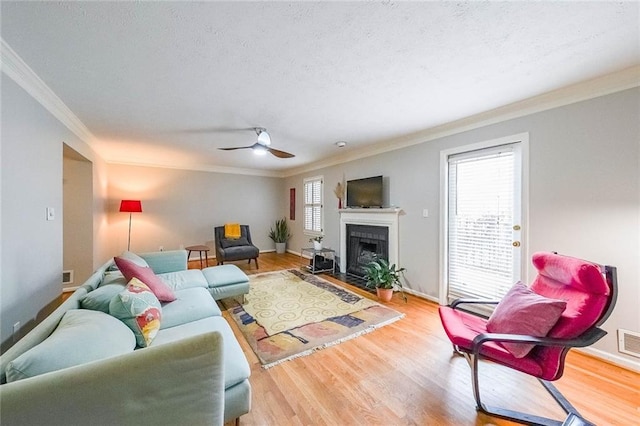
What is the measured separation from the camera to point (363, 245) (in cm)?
446

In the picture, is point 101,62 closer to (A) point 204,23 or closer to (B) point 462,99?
(A) point 204,23

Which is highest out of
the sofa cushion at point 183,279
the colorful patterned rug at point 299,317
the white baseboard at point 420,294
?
the sofa cushion at point 183,279

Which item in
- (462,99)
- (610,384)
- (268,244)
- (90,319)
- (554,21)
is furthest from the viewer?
(268,244)

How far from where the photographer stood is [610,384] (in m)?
1.78

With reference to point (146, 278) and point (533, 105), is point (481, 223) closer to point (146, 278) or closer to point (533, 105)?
point (533, 105)

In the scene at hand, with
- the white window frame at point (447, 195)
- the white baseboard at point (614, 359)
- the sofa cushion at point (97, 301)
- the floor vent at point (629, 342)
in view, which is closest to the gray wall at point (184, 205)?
the sofa cushion at point (97, 301)

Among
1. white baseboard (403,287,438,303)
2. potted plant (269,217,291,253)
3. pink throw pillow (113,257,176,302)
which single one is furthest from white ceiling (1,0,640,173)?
potted plant (269,217,291,253)

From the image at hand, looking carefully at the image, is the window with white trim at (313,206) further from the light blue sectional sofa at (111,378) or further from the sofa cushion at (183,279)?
the light blue sectional sofa at (111,378)

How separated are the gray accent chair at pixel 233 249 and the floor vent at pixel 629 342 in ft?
16.1

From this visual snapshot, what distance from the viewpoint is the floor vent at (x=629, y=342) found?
1917 millimetres

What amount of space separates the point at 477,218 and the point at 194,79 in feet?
10.8

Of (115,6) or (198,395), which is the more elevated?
(115,6)

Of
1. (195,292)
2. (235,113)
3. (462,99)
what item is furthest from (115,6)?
(462,99)

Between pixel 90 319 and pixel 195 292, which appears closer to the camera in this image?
pixel 90 319
